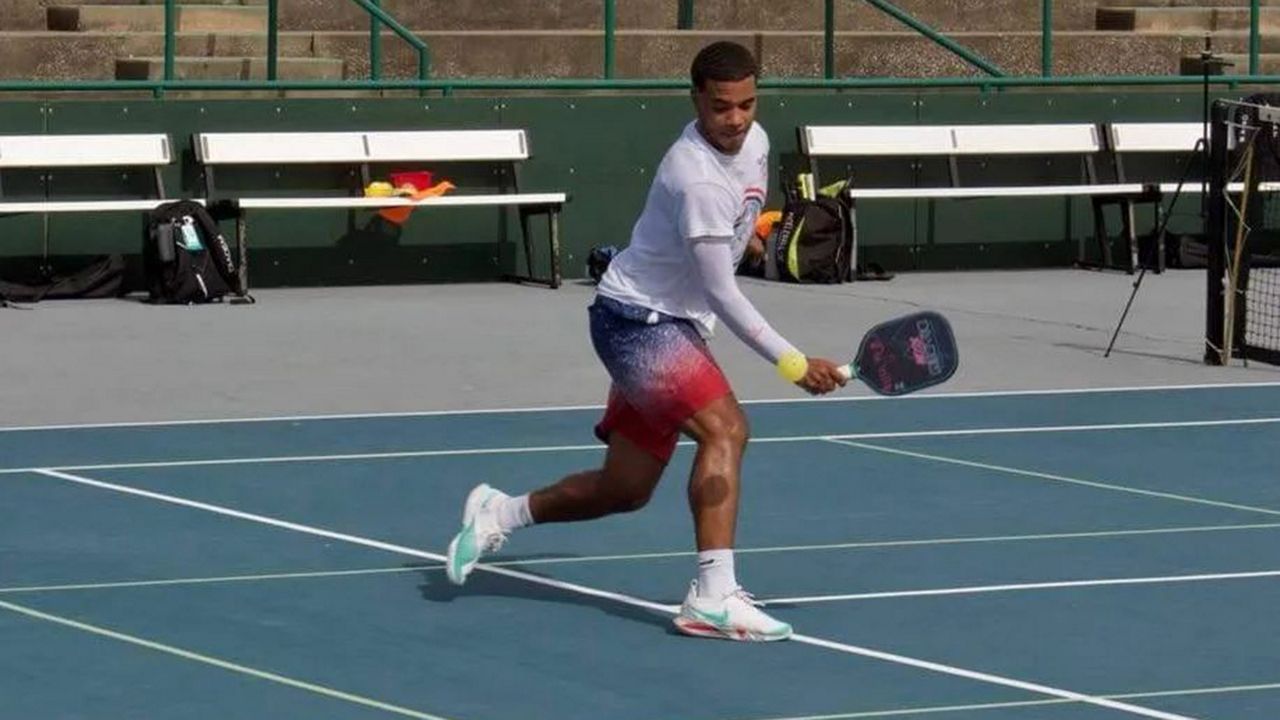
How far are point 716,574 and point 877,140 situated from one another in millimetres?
12239

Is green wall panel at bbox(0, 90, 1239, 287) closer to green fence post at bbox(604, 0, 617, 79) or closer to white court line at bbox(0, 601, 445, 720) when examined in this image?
green fence post at bbox(604, 0, 617, 79)

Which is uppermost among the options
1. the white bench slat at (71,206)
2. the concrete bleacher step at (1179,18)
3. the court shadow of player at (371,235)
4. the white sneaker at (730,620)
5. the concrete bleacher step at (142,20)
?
the concrete bleacher step at (1179,18)

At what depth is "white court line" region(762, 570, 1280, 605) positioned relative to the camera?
867 cm

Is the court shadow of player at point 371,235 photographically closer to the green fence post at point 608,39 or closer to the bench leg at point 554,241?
the bench leg at point 554,241

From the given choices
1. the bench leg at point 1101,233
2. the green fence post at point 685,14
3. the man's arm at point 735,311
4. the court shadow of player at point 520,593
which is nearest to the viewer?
the man's arm at point 735,311

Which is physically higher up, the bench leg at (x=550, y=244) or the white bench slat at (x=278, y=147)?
the white bench slat at (x=278, y=147)

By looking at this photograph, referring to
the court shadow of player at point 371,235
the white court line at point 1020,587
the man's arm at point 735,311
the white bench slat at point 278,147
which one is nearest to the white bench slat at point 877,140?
the court shadow of player at point 371,235

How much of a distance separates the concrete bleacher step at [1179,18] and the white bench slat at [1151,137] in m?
4.18

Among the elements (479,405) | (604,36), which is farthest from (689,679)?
(604,36)

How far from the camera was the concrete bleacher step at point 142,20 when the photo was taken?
2164cm

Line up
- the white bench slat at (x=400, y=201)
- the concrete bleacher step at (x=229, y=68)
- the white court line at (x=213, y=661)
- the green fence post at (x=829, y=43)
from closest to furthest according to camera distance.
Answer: the white court line at (x=213, y=661) → the white bench slat at (x=400, y=201) → the concrete bleacher step at (x=229, y=68) → the green fence post at (x=829, y=43)

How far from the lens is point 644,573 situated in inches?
358

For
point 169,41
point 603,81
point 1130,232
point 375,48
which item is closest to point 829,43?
point 603,81

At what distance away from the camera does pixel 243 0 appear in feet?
74.2
